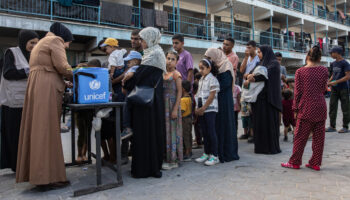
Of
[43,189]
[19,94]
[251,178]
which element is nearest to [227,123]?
[251,178]

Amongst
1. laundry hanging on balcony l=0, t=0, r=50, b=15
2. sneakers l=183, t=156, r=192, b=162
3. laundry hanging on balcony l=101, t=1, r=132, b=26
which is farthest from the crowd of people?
laundry hanging on balcony l=101, t=1, r=132, b=26

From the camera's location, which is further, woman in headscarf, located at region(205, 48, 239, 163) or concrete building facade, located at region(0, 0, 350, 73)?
concrete building facade, located at region(0, 0, 350, 73)

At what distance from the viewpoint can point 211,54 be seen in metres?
3.75

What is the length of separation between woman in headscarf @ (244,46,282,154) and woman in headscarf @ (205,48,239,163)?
0.60m

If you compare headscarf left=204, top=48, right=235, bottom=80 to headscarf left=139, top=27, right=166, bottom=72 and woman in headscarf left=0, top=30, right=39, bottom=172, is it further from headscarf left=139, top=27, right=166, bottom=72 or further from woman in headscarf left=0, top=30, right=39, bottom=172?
woman in headscarf left=0, top=30, right=39, bottom=172

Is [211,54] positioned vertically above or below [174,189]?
above

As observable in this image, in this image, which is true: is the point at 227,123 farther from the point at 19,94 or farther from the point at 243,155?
the point at 19,94

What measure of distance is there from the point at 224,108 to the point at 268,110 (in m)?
0.87

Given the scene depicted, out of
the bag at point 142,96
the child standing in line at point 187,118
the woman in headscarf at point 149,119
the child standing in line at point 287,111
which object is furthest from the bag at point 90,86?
the child standing in line at point 287,111

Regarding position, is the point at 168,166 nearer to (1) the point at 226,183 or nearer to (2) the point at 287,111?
(1) the point at 226,183

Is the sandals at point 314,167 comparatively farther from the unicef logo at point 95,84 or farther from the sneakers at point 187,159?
the unicef logo at point 95,84

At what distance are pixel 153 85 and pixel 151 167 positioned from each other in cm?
100

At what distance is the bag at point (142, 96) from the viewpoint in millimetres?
3018

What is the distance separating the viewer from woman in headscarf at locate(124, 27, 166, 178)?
307 cm
